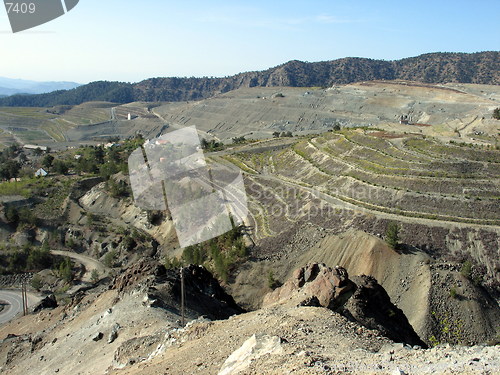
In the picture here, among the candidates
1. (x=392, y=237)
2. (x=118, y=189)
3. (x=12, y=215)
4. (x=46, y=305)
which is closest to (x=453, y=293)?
(x=392, y=237)

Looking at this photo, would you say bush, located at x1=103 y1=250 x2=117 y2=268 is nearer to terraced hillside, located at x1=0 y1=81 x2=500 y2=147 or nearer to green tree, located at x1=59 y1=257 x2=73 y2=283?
green tree, located at x1=59 y1=257 x2=73 y2=283

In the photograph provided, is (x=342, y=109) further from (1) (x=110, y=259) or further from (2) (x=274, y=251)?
(2) (x=274, y=251)

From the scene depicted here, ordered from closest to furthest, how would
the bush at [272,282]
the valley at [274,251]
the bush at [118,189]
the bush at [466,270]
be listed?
the valley at [274,251]
the bush at [466,270]
the bush at [272,282]
the bush at [118,189]

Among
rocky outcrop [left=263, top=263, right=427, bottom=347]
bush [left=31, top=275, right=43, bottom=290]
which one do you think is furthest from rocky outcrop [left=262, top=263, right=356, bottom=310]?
bush [left=31, top=275, right=43, bottom=290]

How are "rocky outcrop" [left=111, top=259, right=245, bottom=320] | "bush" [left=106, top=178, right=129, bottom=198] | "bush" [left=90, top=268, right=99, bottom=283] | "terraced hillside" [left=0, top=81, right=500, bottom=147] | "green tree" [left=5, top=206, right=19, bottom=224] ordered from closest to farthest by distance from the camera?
"rocky outcrop" [left=111, top=259, right=245, bottom=320]
"bush" [left=90, top=268, right=99, bottom=283]
"green tree" [left=5, top=206, right=19, bottom=224]
"bush" [left=106, top=178, right=129, bottom=198]
"terraced hillside" [left=0, top=81, right=500, bottom=147]

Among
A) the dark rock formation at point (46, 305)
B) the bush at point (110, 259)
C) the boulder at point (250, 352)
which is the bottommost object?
the bush at point (110, 259)

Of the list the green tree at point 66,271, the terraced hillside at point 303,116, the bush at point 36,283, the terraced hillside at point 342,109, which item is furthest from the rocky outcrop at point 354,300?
the terraced hillside at point 342,109

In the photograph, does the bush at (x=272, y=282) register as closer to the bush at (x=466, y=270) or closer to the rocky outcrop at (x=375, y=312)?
the rocky outcrop at (x=375, y=312)

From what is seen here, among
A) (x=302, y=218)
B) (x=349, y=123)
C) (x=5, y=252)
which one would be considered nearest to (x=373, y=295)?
(x=302, y=218)
